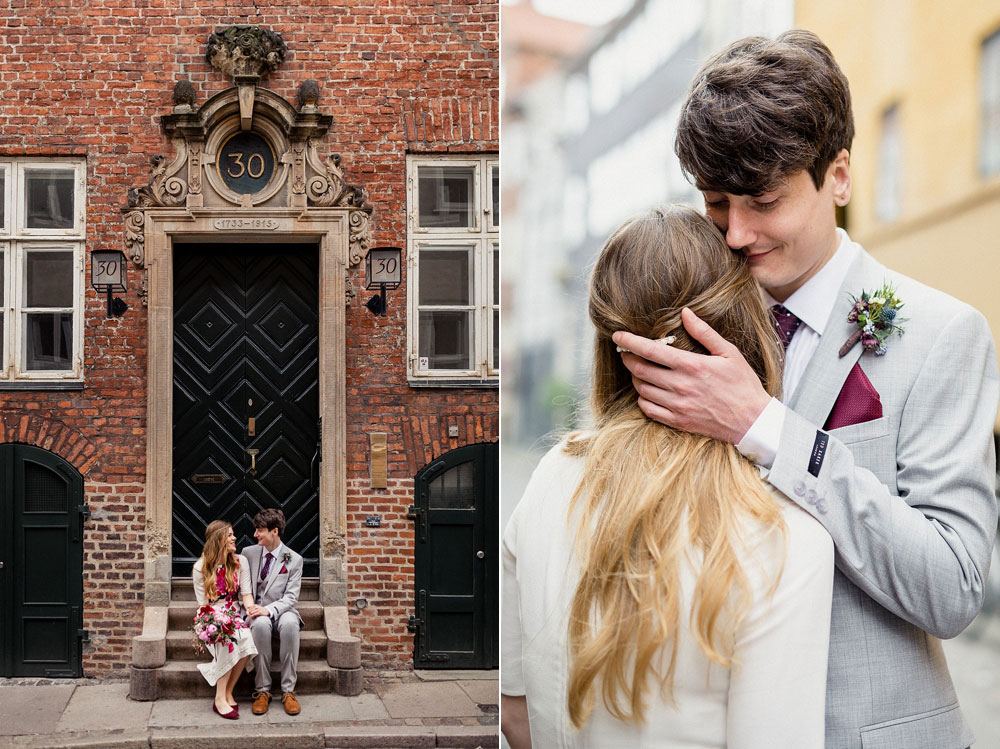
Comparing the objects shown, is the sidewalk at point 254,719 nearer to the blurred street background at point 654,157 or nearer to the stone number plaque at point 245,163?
the blurred street background at point 654,157

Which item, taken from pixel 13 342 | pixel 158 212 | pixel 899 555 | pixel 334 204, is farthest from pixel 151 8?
pixel 899 555

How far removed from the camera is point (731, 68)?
1380 millimetres

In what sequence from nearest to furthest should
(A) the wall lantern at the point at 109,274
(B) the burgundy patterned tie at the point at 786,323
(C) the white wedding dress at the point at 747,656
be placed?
(C) the white wedding dress at the point at 747,656 → (B) the burgundy patterned tie at the point at 786,323 → (A) the wall lantern at the point at 109,274

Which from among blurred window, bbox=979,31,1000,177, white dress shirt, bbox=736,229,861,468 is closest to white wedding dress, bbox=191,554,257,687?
white dress shirt, bbox=736,229,861,468

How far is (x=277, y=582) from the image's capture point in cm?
262

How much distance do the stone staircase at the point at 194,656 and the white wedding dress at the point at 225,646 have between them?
3 cm

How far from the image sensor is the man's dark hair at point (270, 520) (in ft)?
8.76

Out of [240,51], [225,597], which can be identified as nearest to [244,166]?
[240,51]

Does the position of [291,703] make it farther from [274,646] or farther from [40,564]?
[40,564]

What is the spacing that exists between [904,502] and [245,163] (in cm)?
220

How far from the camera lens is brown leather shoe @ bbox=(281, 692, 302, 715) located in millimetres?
2609

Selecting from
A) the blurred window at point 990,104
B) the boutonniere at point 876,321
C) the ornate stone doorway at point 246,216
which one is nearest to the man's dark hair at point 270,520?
the ornate stone doorway at point 246,216

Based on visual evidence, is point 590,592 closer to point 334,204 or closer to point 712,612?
point 712,612

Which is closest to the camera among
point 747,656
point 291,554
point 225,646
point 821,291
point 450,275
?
point 747,656
